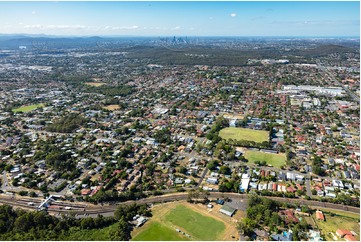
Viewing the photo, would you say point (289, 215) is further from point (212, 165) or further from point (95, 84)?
point (95, 84)

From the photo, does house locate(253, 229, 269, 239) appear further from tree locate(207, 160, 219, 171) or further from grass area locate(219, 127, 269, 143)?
grass area locate(219, 127, 269, 143)

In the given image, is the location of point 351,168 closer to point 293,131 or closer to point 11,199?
point 293,131

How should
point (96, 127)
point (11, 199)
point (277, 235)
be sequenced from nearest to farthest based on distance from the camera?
point (277, 235), point (11, 199), point (96, 127)

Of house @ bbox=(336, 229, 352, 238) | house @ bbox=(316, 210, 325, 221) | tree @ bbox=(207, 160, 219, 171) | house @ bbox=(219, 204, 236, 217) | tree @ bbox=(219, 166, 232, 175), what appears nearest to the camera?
house @ bbox=(336, 229, 352, 238)

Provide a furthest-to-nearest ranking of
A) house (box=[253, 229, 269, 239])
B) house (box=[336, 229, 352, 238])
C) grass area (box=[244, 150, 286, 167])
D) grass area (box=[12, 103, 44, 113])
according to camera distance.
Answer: grass area (box=[12, 103, 44, 113])
grass area (box=[244, 150, 286, 167])
house (box=[253, 229, 269, 239])
house (box=[336, 229, 352, 238])

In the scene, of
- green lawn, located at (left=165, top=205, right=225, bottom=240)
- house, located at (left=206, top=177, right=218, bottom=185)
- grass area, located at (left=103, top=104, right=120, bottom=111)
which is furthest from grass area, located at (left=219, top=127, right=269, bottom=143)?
grass area, located at (left=103, top=104, right=120, bottom=111)

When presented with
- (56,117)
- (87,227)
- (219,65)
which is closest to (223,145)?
(87,227)
